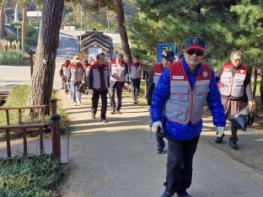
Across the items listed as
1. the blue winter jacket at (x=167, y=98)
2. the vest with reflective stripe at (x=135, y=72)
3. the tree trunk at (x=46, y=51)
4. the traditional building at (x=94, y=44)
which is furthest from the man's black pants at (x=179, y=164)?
the traditional building at (x=94, y=44)

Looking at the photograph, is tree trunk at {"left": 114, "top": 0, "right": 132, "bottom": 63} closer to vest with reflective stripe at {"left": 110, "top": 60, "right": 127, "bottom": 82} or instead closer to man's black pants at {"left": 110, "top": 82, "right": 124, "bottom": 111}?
vest with reflective stripe at {"left": 110, "top": 60, "right": 127, "bottom": 82}

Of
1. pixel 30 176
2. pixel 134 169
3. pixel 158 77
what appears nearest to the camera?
pixel 30 176

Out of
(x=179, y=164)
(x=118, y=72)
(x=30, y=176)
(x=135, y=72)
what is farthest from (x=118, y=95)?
(x=179, y=164)

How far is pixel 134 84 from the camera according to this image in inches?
574

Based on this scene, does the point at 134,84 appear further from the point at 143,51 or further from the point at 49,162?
the point at 49,162

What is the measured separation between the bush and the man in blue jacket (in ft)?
118

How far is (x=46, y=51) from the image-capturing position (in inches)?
405

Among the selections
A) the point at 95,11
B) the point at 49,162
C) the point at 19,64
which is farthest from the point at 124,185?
the point at 19,64

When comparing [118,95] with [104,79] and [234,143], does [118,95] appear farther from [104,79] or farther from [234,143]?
[234,143]

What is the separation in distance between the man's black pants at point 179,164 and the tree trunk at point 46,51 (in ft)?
19.7

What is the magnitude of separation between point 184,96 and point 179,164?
0.72 metres

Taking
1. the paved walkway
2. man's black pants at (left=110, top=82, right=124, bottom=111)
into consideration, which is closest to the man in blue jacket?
the paved walkway

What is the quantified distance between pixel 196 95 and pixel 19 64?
Result: 36.3 meters

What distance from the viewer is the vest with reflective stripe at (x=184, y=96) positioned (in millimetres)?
4586
